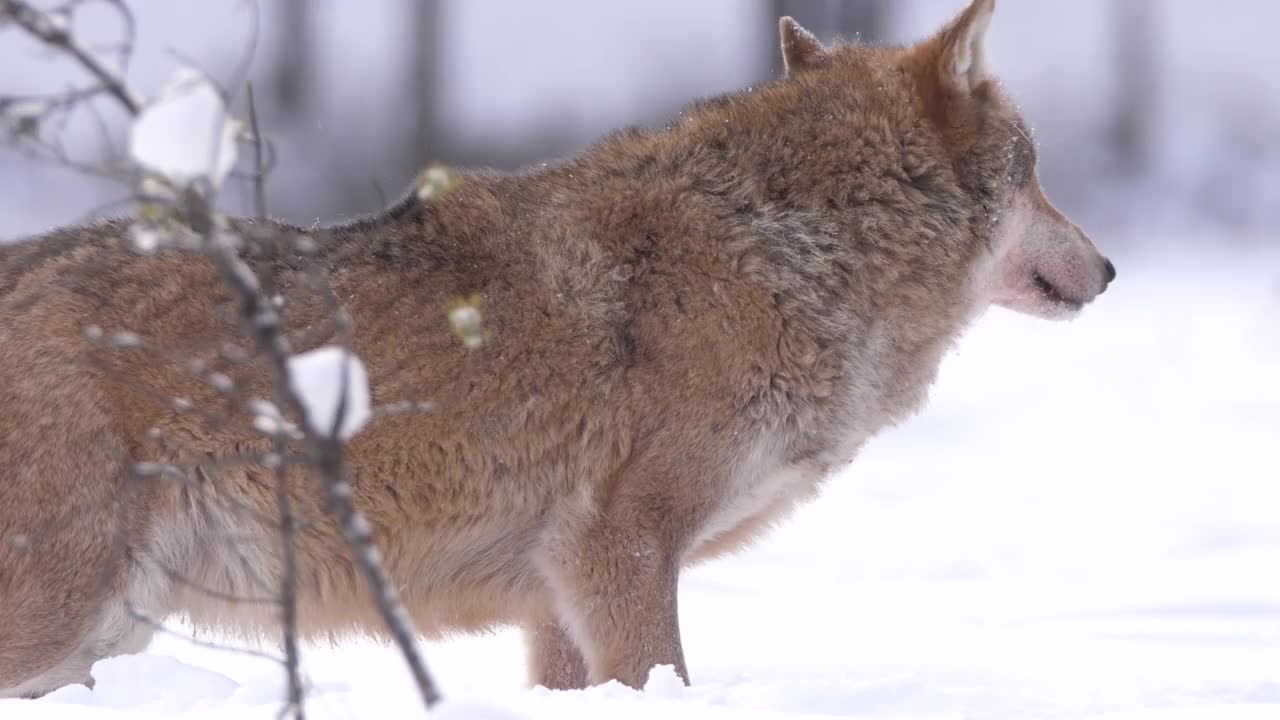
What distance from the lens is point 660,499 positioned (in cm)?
407

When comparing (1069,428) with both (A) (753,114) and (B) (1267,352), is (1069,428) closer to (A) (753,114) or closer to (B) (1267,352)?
(B) (1267,352)

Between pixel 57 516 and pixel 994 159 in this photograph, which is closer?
pixel 57 516

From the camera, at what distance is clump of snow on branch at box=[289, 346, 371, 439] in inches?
79.0

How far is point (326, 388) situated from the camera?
2016 millimetres

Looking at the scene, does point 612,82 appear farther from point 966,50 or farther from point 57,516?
point 57,516

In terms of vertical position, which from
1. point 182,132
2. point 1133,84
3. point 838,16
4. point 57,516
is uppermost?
point 1133,84

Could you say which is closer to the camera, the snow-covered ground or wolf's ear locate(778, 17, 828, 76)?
the snow-covered ground

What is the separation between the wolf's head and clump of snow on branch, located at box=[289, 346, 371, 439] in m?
2.84

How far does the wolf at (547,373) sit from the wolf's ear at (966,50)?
12 millimetres

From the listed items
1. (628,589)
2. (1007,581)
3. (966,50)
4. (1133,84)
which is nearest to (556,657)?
(628,589)

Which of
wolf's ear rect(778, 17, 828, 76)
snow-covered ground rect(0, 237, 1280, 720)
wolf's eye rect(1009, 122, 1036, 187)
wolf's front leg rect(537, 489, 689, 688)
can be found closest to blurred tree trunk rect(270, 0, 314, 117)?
snow-covered ground rect(0, 237, 1280, 720)

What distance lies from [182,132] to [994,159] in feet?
10.1

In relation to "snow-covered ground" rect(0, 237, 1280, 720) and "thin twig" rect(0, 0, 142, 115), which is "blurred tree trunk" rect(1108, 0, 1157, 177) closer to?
"snow-covered ground" rect(0, 237, 1280, 720)

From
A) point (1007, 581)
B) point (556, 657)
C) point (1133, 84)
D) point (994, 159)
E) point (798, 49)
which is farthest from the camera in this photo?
point (1133, 84)
